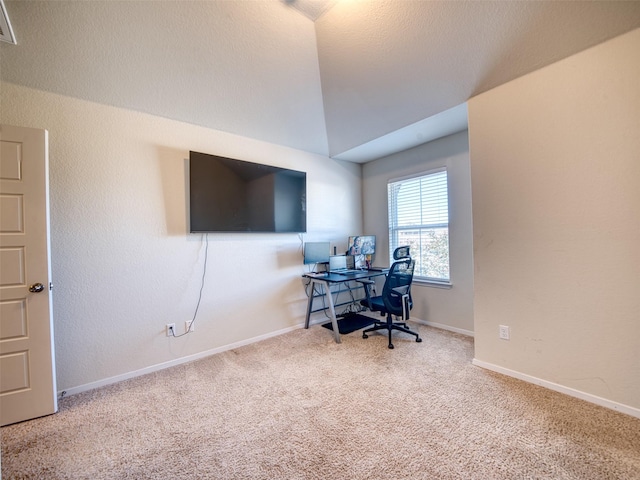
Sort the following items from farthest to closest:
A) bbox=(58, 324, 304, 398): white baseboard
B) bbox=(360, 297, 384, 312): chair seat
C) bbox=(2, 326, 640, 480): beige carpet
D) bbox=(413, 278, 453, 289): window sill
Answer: bbox=(413, 278, 453, 289): window sill, bbox=(360, 297, 384, 312): chair seat, bbox=(58, 324, 304, 398): white baseboard, bbox=(2, 326, 640, 480): beige carpet

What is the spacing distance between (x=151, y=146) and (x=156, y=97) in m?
0.45

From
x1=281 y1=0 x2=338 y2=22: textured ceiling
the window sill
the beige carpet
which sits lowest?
the beige carpet

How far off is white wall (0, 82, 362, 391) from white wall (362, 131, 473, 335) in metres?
2.09

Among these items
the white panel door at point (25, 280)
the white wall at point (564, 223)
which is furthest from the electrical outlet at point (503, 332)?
the white panel door at point (25, 280)

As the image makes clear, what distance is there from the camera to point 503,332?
233 centimetres

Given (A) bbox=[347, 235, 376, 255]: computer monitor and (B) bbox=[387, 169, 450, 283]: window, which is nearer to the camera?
(B) bbox=[387, 169, 450, 283]: window

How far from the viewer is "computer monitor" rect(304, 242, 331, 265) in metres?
3.61

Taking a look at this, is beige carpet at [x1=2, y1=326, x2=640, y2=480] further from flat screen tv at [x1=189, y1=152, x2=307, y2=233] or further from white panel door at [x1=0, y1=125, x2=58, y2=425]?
flat screen tv at [x1=189, y1=152, x2=307, y2=233]

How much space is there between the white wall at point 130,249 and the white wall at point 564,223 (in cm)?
247

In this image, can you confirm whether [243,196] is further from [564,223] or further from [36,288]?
[564,223]

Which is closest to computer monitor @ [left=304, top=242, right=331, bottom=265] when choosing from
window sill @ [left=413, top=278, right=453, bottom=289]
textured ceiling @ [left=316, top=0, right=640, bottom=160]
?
window sill @ [left=413, top=278, right=453, bottom=289]

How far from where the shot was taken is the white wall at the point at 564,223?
1.77 metres

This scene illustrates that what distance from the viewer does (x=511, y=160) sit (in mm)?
2252

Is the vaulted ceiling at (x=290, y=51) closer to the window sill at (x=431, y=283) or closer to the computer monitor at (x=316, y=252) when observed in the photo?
the computer monitor at (x=316, y=252)
